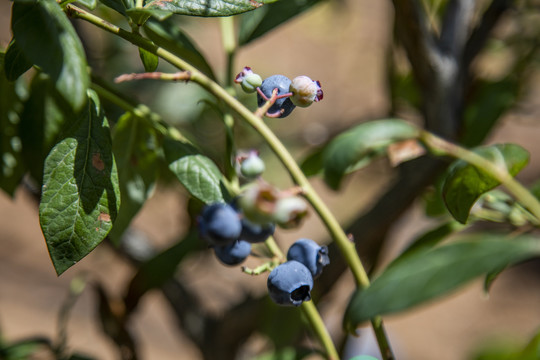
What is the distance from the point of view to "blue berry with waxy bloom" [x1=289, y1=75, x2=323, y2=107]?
620 millimetres

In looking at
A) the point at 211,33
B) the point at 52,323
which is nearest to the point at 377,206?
the point at 52,323

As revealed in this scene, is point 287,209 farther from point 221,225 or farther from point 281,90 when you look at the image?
point 281,90

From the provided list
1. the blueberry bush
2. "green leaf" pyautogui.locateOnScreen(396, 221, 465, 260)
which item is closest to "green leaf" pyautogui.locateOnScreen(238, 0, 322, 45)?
the blueberry bush

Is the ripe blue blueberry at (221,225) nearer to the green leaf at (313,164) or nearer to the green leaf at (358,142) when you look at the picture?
the green leaf at (358,142)

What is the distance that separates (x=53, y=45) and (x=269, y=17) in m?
0.51

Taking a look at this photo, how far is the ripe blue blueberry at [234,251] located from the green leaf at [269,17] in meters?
0.42

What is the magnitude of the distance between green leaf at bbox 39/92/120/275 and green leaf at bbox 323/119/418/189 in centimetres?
27

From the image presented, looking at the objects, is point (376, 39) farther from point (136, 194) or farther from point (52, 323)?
point (136, 194)

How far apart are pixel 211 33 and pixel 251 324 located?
4.30 meters

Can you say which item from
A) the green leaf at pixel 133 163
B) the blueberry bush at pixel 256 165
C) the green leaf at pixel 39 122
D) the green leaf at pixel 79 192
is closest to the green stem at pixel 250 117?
the blueberry bush at pixel 256 165

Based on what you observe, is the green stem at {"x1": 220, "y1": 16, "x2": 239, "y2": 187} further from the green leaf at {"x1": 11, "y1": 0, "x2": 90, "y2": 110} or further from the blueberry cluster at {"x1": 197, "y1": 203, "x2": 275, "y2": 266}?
the green leaf at {"x1": 11, "y1": 0, "x2": 90, "y2": 110}

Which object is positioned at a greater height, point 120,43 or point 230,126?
point 230,126

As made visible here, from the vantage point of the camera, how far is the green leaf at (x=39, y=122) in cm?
85

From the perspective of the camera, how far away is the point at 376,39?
15.6 feet
